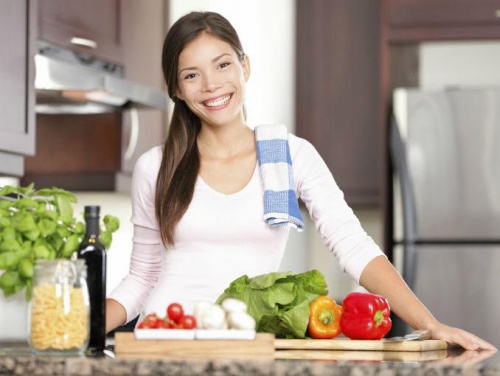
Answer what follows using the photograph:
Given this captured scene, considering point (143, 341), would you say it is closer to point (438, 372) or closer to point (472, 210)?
point (438, 372)

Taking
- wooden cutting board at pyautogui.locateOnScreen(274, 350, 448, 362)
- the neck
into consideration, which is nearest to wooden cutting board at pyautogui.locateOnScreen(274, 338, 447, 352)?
wooden cutting board at pyautogui.locateOnScreen(274, 350, 448, 362)

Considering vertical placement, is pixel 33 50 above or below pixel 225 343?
above

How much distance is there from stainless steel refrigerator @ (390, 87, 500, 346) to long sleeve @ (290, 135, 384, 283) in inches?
82.2

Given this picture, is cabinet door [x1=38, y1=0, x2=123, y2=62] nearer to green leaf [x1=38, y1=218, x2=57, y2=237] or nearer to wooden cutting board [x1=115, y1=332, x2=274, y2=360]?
green leaf [x1=38, y1=218, x2=57, y2=237]

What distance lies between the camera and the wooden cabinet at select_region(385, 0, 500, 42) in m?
4.61

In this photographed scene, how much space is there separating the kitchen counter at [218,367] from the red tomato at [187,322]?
0.15m

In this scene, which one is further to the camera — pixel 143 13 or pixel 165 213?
pixel 143 13

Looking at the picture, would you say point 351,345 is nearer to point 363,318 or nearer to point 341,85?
point 363,318

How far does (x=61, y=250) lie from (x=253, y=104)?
3.15 m

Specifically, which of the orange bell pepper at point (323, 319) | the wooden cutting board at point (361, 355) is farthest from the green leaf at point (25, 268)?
the orange bell pepper at point (323, 319)

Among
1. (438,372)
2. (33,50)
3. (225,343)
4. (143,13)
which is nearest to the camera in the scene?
(438,372)

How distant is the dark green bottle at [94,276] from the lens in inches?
66.9

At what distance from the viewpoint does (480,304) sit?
4.39 m

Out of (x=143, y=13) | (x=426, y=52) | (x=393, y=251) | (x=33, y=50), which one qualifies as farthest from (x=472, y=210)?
(x=33, y=50)
